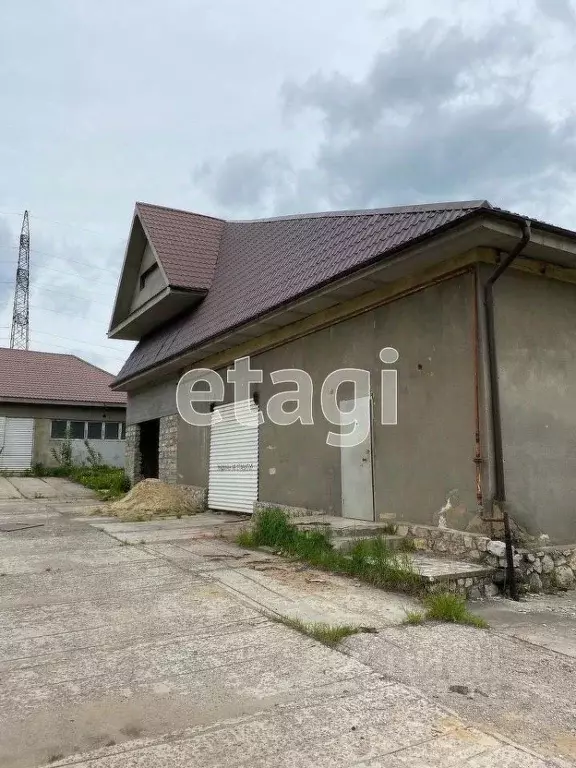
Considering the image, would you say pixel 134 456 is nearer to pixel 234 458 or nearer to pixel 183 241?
pixel 183 241

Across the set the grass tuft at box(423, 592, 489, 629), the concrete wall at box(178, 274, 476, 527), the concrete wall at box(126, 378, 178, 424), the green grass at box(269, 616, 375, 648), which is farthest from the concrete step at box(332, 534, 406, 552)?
the concrete wall at box(126, 378, 178, 424)

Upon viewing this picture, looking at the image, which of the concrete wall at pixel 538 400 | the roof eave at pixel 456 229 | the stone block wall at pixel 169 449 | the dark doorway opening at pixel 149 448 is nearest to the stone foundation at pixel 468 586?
the concrete wall at pixel 538 400

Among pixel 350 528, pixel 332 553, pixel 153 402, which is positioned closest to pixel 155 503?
pixel 153 402

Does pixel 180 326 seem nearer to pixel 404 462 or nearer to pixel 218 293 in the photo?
pixel 218 293

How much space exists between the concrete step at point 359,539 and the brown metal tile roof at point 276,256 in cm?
314

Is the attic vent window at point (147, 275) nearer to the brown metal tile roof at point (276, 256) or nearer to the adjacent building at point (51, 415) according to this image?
the brown metal tile roof at point (276, 256)

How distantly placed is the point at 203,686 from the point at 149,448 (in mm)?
15126

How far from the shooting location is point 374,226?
788 centimetres

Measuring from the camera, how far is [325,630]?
3961 millimetres

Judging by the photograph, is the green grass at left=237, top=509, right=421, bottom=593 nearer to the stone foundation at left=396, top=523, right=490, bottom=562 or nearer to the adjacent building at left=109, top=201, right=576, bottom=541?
the stone foundation at left=396, top=523, right=490, bottom=562

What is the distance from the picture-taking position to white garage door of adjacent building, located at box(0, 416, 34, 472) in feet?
74.0

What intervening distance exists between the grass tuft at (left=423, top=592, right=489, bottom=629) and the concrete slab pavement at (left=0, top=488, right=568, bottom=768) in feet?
0.92

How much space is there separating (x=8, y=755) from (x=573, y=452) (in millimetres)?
6067

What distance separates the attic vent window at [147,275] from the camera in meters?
15.8
